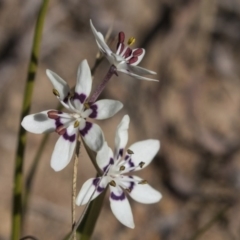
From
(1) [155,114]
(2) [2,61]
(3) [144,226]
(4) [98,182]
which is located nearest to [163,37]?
(1) [155,114]

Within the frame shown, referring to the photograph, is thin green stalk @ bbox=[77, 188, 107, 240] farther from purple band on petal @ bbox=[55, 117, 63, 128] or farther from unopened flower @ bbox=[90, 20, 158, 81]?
unopened flower @ bbox=[90, 20, 158, 81]

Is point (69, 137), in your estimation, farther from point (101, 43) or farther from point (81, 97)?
point (101, 43)

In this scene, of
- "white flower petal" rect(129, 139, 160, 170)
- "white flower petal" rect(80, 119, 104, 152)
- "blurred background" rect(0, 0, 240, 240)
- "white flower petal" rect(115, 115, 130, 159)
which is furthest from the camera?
"blurred background" rect(0, 0, 240, 240)

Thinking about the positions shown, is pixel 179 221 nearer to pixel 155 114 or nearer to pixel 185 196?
pixel 185 196

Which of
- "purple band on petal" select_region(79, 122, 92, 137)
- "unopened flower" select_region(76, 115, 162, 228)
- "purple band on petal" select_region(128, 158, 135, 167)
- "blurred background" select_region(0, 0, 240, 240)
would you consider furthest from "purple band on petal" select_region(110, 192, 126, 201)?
"blurred background" select_region(0, 0, 240, 240)

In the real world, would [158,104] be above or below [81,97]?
below

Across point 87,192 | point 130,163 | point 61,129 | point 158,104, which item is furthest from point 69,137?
point 158,104

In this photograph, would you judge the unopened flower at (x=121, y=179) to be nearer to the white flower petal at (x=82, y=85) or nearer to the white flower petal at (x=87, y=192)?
the white flower petal at (x=87, y=192)
